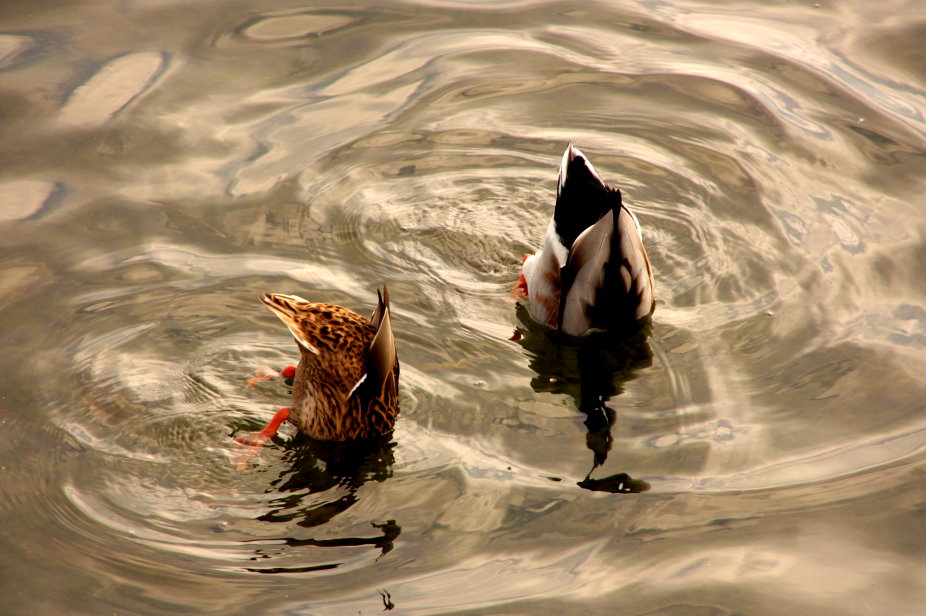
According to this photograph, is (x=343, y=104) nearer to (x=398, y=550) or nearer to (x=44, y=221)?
(x=44, y=221)

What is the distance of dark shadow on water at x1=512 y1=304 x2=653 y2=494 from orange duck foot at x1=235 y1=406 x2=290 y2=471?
1623 millimetres

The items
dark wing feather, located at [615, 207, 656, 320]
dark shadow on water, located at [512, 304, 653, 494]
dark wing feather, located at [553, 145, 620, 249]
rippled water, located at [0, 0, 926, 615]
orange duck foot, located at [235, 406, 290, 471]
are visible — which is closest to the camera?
rippled water, located at [0, 0, 926, 615]

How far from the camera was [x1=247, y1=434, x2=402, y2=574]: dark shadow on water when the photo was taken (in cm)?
500

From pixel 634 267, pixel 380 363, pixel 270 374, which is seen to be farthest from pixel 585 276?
pixel 270 374

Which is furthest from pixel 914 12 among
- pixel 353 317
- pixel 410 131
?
pixel 353 317

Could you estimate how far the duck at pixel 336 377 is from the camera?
5484mm

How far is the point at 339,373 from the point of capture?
564cm

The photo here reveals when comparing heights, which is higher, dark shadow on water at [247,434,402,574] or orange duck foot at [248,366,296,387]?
orange duck foot at [248,366,296,387]

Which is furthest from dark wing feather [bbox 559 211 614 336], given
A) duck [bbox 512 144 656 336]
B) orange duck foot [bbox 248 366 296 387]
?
orange duck foot [bbox 248 366 296 387]

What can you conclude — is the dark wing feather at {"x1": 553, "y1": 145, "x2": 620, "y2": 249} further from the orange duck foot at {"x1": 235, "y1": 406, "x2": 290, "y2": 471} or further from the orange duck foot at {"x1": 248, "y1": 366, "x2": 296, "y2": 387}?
the orange duck foot at {"x1": 235, "y1": 406, "x2": 290, "y2": 471}

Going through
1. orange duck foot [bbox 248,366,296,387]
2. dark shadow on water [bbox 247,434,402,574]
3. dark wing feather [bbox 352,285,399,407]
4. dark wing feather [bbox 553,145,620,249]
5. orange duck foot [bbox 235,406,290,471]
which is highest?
dark wing feather [bbox 553,145,620,249]

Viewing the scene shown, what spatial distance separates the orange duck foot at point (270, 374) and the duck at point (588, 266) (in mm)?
1908

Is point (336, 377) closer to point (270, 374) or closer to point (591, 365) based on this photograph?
point (270, 374)

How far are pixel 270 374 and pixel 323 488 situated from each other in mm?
990
